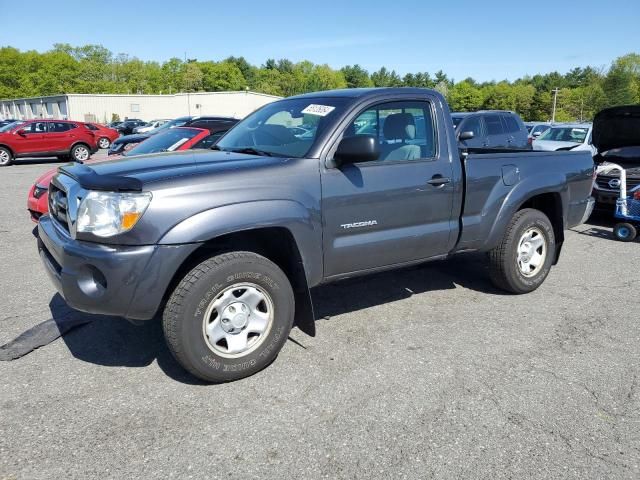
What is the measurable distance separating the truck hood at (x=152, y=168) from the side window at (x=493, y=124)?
9.35 metres

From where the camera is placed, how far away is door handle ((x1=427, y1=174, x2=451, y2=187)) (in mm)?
4021

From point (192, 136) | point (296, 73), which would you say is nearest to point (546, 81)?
point (296, 73)

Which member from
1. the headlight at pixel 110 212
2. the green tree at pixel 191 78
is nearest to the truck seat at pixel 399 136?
the headlight at pixel 110 212

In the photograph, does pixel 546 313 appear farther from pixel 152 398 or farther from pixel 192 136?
pixel 192 136

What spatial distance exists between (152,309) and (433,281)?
323 cm

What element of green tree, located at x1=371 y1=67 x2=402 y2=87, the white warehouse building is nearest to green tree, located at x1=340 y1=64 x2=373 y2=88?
green tree, located at x1=371 y1=67 x2=402 y2=87

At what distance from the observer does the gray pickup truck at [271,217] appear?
2967 millimetres

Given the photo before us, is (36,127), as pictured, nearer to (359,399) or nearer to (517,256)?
(517,256)

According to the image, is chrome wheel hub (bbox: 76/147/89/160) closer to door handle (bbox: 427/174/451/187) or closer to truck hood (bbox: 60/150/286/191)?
truck hood (bbox: 60/150/286/191)

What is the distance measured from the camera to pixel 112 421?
289cm

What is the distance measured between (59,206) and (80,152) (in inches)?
721

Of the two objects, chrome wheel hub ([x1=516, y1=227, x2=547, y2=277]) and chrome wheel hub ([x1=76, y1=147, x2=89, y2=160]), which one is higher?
chrome wheel hub ([x1=76, y1=147, x2=89, y2=160])

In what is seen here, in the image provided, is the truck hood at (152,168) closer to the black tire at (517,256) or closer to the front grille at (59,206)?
the front grille at (59,206)

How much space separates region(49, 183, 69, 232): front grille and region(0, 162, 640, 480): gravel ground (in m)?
0.97
